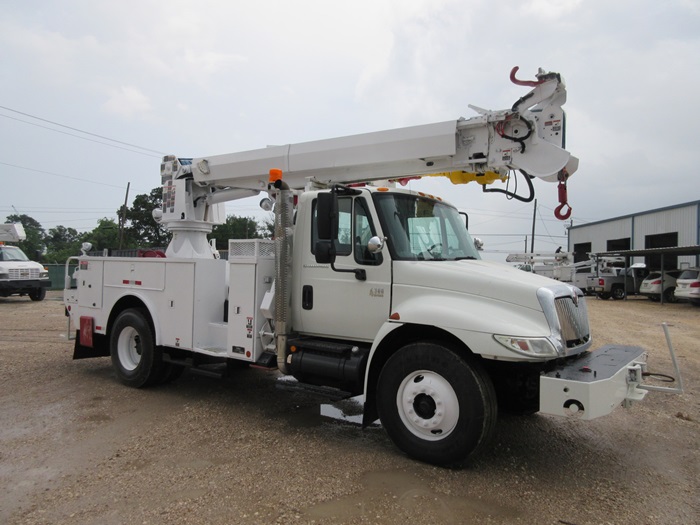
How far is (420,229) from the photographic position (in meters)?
4.98

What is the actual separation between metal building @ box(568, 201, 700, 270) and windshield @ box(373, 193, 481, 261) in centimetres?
2589

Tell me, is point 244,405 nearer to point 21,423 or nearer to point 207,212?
point 21,423

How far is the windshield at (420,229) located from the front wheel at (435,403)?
964 millimetres

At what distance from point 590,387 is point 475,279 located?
121 centimetres

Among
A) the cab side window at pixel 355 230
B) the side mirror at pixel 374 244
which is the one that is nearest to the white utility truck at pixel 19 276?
the cab side window at pixel 355 230

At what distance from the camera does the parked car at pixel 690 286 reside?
20.2 m

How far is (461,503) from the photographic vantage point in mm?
3598

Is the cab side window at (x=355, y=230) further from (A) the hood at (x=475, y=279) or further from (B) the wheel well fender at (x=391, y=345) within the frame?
(B) the wheel well fender at (x=391, y=345)

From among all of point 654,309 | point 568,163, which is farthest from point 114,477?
point 654,309

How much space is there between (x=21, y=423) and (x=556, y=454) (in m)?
5.51

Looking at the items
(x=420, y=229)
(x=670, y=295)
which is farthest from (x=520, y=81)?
(x=670, y=295)

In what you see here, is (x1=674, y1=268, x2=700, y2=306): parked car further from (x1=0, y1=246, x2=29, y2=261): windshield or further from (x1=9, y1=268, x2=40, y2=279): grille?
(x1=0, y1=246, x2=29, y2=261): windshield

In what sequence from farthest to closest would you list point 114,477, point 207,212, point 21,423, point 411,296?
point 207,212
point 21,423
point 411,296
point 114,477

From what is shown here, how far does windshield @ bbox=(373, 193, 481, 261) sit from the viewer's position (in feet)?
15.5
